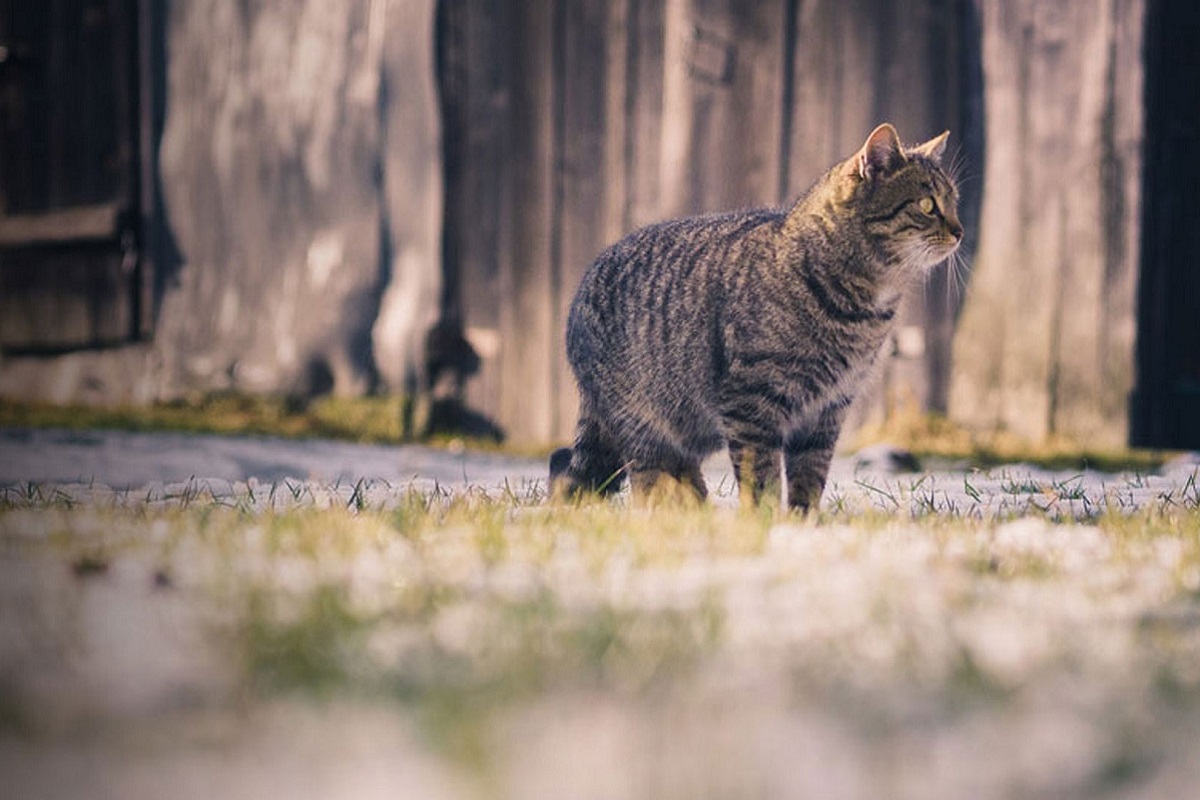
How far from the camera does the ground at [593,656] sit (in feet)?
4.41

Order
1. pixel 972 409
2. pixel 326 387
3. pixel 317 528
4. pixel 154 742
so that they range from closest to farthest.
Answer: pixel 154 742, pixel 317 528, pixel 972 409, pixel 326 387

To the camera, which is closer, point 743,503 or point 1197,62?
point 743,503

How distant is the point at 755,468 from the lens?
10.5 ft

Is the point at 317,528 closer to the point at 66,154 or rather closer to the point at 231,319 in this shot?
the point at 231,319

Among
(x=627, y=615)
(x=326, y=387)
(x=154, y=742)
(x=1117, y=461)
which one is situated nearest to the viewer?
(x=154, y=742)

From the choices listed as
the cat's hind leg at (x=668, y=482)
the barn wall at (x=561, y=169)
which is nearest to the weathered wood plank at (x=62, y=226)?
the barn wall at (x=561, y=169)

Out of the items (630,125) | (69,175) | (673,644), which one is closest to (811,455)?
(673,644)

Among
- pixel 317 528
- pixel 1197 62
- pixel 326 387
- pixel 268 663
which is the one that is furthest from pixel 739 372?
pixel 326 387

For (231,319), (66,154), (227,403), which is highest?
(66,154)

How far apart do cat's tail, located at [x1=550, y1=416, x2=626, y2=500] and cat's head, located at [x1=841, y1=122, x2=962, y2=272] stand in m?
0.96

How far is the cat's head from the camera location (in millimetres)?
3283

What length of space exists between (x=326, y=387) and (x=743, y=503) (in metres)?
3.80

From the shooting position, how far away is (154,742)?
1372 mm

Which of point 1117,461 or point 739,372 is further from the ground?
point 739,372
